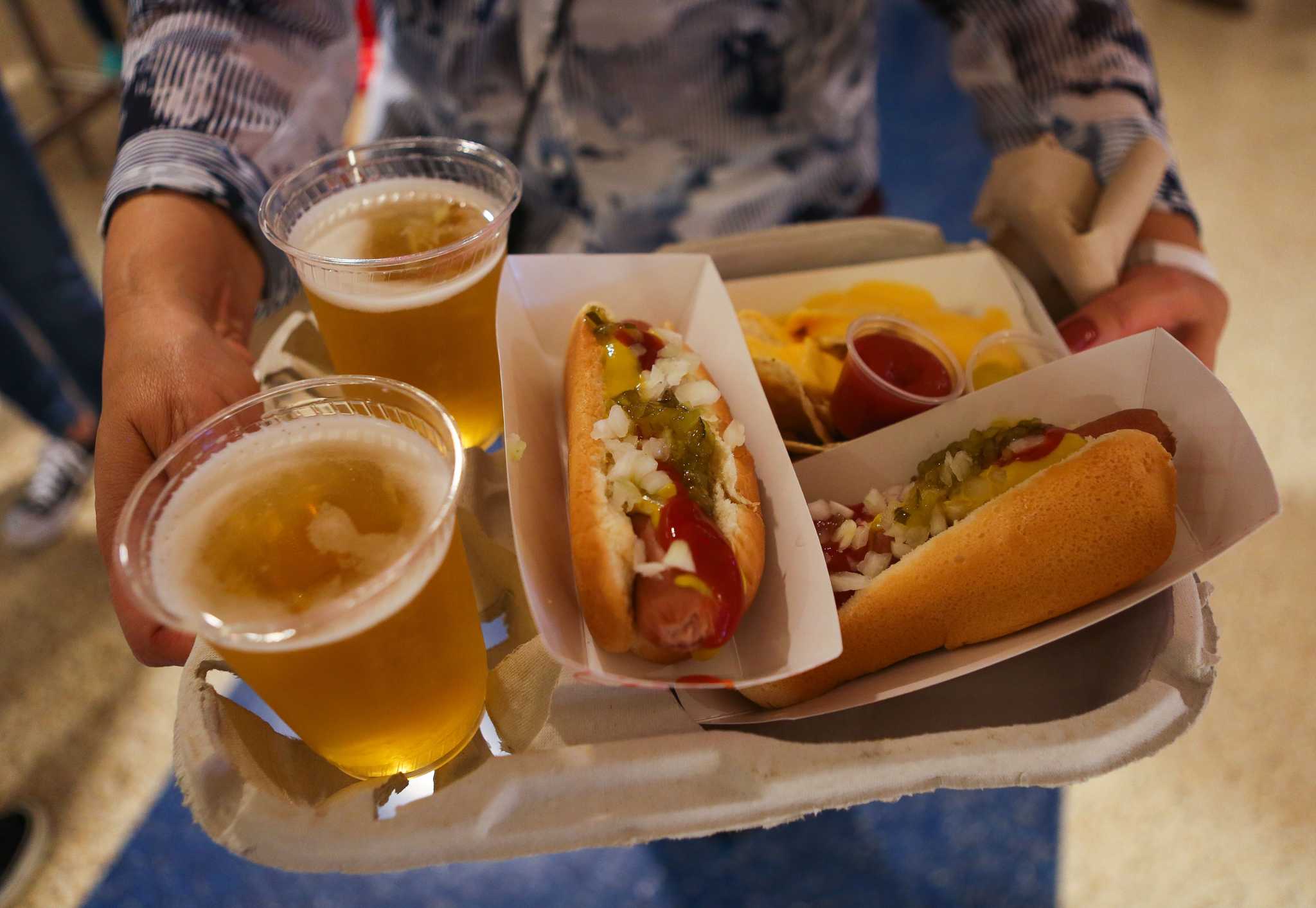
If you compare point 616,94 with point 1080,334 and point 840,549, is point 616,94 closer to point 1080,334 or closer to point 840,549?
point 1080,334

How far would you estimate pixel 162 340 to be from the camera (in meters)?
1.34

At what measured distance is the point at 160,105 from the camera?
1.70 m

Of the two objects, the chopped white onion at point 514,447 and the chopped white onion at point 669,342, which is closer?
the chopped white onion at point 514,447

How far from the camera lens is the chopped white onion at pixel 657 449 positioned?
1.27 m

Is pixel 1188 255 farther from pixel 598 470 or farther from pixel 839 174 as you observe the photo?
pixel 598 470

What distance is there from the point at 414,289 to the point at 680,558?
0.62 metres

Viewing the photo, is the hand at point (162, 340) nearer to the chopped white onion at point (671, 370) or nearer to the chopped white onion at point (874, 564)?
the chopped white onion at point (671, 370)

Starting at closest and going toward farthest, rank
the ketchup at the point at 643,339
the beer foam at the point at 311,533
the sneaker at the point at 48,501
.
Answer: the beer foam at the point at 311,533 < the ketchup at the point at 643,339 < the sneaker at the point at 48,501

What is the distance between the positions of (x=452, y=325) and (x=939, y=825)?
217 cm

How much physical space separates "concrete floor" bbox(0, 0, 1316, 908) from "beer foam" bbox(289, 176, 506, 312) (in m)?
2.21

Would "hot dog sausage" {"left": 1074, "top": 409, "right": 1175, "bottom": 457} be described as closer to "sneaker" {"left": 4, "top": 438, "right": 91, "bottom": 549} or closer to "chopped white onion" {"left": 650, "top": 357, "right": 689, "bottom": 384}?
"chopped white onion" {"left": 650, "top": 357, "right": 689, "bottom": 384}

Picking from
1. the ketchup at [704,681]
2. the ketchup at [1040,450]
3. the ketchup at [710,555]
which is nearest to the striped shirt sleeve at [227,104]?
the ketchup at [710,555]

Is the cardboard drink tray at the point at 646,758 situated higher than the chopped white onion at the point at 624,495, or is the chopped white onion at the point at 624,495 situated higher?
the chopped white onion at the point at 624,495

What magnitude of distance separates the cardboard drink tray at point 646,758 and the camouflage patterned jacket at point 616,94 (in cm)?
115
